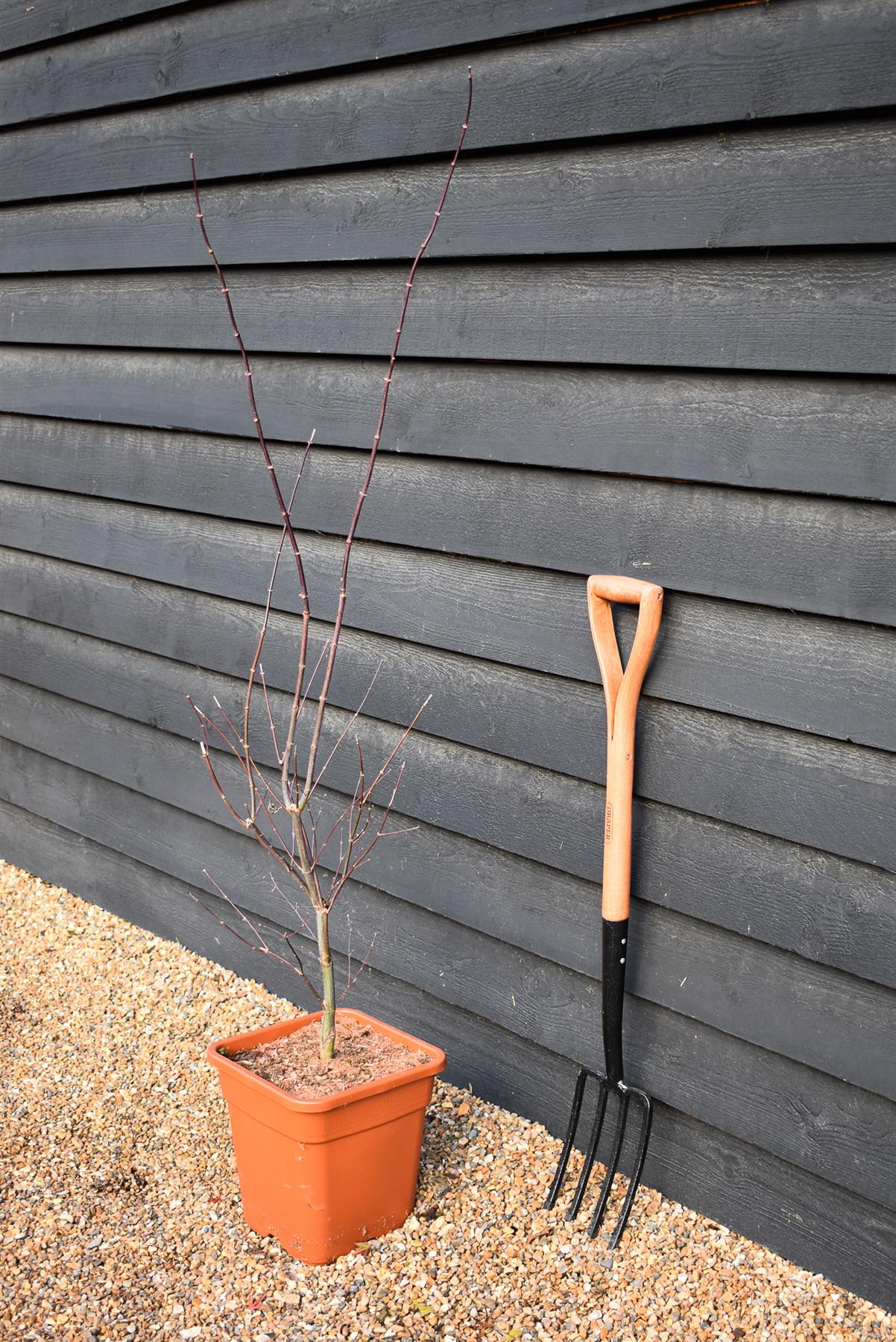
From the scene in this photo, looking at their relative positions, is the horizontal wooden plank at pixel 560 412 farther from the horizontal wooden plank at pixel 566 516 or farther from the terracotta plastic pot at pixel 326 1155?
the terracotta plastic pot at pixel 326 1155

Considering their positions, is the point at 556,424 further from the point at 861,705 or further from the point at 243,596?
the point at 243,596

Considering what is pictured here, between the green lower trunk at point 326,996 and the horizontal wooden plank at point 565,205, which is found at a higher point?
the horizontal wooden plank at point 565,205

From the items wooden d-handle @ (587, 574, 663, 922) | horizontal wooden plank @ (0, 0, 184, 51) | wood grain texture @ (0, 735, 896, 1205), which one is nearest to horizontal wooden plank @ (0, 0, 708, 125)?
horizontal wooden plank @ (0, 0, 184, 51)

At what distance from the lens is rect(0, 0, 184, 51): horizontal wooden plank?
309 cm

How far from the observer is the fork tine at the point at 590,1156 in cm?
220

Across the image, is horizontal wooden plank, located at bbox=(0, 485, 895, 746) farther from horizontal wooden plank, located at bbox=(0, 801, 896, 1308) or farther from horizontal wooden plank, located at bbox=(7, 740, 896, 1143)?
horizontal wooden plank, located at bbox=(0, 801, 896, 1308)

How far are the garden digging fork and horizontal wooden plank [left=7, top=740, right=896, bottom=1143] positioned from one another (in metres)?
0.11

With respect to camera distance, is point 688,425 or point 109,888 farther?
point 109,888

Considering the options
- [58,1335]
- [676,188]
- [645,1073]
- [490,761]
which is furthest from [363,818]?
[676,188]

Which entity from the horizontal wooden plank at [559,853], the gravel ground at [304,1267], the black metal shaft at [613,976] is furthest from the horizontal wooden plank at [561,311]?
the gravel ground at [304,1267]

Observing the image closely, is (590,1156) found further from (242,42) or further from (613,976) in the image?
(242,42)

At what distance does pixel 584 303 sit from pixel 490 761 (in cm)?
92

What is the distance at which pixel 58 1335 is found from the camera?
6.41 ft

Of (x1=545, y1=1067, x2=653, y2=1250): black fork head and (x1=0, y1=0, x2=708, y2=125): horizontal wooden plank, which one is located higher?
(x1=0, y1=0, x2=708, y2=125): horizontal wooden plank
